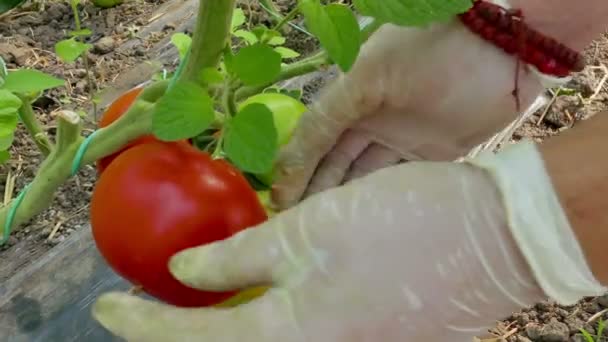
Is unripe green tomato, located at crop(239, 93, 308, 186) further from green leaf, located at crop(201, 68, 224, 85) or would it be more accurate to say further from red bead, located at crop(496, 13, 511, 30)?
red bead, located at crop(496, 13, 511, 30)

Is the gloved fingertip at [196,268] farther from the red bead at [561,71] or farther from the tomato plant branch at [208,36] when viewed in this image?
the red bead at [561,71]

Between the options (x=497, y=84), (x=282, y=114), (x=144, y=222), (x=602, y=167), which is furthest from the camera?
(x=282, y=114)

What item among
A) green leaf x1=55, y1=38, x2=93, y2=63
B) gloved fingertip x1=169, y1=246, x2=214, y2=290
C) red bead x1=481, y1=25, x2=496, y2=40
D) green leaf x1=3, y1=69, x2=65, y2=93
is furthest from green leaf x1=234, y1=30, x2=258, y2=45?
gloved fingertip x1=169, y1=246, x2=214, y2=290

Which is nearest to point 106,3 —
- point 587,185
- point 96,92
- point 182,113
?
point 96,92

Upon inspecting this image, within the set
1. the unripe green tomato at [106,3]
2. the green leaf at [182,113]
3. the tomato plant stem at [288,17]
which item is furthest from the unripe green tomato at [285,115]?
the unripe green tomato at [106,3]

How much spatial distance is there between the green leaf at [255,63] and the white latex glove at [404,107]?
8.0 inches

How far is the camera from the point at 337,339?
0.89 metres

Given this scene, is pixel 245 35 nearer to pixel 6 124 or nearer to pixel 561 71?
pixel 6 124

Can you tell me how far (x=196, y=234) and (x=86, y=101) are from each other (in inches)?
31.8

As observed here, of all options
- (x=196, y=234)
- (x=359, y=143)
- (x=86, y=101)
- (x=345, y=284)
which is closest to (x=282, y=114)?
(x=359, y=143)

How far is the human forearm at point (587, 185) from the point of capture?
32.8 inches

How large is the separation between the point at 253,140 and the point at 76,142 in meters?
0.33

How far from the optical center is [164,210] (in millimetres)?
996

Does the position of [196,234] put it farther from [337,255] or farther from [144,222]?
[337,255]
